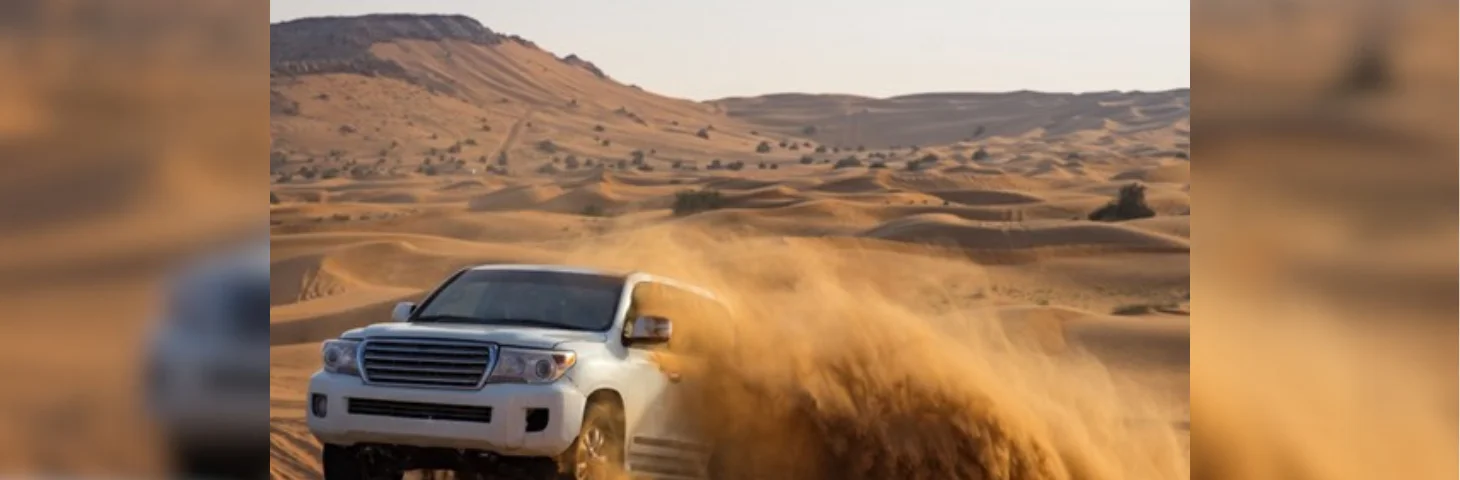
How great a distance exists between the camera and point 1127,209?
4962cm

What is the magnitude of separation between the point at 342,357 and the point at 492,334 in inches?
30.8

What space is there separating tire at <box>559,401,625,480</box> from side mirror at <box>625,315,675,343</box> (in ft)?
1.27

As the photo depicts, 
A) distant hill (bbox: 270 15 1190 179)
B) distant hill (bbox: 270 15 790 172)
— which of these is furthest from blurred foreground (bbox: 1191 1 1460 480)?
distant hill (bbox: 270 15 790 172)

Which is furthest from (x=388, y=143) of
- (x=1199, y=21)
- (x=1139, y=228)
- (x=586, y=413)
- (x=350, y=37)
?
(x=1199, y=21)

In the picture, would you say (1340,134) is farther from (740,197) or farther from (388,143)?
(388,143)

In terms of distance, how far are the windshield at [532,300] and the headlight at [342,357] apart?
67cm

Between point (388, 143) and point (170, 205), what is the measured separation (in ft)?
248

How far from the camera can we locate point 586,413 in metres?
9.83

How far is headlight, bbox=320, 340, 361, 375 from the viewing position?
32.6 feet

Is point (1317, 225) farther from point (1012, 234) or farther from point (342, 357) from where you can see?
point (1012, 234)

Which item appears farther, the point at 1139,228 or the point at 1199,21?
the point at 1139,228

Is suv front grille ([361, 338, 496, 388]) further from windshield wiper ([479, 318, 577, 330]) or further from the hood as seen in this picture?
windshield wiper ([479, 318, 577, 330])

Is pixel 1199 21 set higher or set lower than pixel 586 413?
higher

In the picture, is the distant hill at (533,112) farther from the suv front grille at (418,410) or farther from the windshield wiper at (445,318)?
the suv front grille at (418,410)
